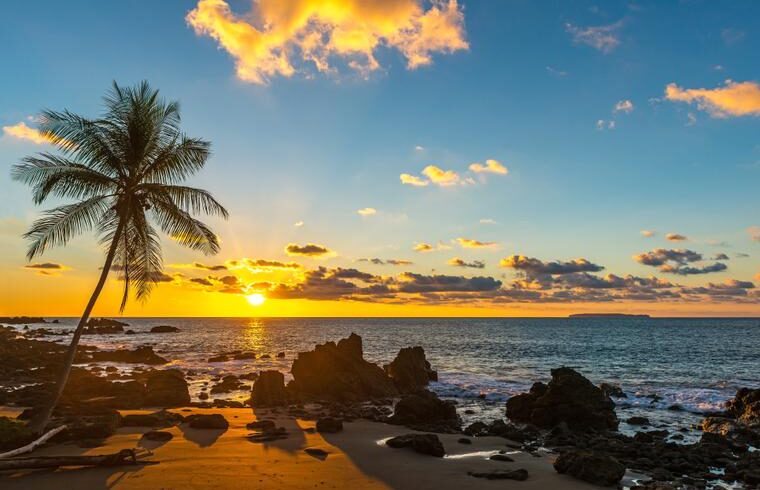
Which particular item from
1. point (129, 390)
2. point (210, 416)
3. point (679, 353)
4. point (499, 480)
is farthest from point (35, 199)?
point (679, 353)

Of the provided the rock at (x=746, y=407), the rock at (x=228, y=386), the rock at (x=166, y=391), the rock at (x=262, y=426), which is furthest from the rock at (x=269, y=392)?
the rock at (x=746, y=407)

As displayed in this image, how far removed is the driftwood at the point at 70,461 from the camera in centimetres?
1350

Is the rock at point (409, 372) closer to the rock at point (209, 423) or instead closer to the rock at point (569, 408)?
the rock at point (569, 408)

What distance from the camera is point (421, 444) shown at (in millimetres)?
18719

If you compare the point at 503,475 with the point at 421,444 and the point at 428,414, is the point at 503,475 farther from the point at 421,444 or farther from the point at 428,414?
the point at 428,414

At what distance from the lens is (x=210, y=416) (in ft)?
72.0

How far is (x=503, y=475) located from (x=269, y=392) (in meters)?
20.6

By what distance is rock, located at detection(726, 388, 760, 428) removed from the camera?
94.3 feet

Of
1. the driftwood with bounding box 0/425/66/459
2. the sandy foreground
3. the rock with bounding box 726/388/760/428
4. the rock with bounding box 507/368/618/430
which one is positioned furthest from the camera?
the rock with bounding box 726/388/760/428

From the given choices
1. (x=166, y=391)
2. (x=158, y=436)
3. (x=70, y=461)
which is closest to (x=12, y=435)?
(x=70, y=461)

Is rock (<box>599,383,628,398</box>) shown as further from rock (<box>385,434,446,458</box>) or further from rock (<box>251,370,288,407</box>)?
rock (<box>385,434,446,458</box>)

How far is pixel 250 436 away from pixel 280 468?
16.9 ft

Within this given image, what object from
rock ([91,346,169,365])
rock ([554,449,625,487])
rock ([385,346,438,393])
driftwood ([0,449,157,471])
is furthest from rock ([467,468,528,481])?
rock ([91,346,169,365])

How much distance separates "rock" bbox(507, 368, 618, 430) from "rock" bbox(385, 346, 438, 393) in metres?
13.2
